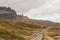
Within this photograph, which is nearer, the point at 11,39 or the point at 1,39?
the point at 1,39

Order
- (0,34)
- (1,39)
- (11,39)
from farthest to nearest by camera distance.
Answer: (0,34) < (11,39) < (1,39)

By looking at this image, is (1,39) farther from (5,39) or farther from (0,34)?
(0,34)

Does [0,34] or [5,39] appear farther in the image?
[0,34]

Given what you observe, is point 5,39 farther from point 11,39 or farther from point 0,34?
point 0,34

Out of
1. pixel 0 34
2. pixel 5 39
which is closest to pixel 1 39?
pixel 5 39

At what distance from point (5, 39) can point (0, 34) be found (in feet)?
16.6

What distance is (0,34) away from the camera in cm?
4944

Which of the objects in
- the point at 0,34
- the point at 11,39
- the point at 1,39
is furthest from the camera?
the point at 0,34

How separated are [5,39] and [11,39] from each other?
1.99m

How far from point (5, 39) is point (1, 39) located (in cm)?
234

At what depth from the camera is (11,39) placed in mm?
46281

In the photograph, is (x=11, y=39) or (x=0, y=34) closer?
(x=11, y=39)

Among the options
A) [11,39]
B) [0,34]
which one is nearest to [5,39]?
[11,39]

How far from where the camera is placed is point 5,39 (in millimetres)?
44938
